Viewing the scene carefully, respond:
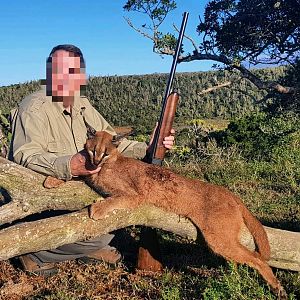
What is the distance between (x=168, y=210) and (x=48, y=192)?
4.13 ft

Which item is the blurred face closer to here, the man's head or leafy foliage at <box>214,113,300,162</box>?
the man's head

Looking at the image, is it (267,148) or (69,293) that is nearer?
(69,293)

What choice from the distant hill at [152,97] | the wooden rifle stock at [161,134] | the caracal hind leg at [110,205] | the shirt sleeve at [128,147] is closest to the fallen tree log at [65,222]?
the caracal hind leg at [110,205]

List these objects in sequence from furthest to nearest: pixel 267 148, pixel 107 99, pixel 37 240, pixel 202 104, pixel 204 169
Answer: pixel 107 99 → pixel 202 104 → pixel 267 148 → pixel 204 169 → pixel 37 240

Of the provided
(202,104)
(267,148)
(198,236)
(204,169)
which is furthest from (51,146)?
(202,104)

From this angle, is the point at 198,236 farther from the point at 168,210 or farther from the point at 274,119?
the point at 274,119

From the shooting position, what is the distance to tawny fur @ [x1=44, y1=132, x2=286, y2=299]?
14.4 ft

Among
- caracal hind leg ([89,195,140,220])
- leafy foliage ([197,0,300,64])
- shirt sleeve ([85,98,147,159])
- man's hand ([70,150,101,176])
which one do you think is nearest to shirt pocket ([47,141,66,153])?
shirt sleeve ([85,98,147,159])

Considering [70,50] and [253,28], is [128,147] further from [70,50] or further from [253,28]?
[253,28]

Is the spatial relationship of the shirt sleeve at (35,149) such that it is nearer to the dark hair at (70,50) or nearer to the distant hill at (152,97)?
the dark hair at (70,50)

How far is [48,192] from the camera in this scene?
16.0 ft

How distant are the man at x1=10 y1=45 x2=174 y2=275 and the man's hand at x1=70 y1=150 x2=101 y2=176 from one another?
0.02 metres

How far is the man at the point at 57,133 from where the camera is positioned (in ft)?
16.4

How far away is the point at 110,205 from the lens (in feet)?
14.7
